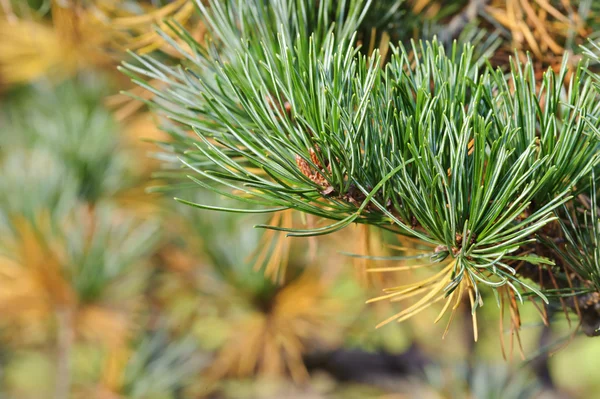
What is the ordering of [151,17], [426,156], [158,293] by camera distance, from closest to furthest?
[426,156]
[151,17]
[158,293]

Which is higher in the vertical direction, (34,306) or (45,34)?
(45,34)

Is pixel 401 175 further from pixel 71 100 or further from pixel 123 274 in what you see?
pixel 71 100

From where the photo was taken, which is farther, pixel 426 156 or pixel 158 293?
pixel 158 293

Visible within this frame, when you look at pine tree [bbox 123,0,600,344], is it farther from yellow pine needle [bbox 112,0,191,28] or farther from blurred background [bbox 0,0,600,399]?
blurred background [bbox 0,0,600,399]

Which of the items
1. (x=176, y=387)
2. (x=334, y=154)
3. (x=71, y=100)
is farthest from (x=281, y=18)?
(x=71, y=100)

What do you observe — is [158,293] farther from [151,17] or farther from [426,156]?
[426,156]

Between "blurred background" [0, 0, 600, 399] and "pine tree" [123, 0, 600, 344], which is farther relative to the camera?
"blurred background" [0, 0, 600, 399]

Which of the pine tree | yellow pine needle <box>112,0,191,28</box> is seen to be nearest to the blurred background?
yellow pine needle <box>112,0,191,28</box>

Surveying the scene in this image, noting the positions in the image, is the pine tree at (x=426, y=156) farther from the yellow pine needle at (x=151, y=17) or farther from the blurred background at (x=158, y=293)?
the blurred background at (x=158, y=293)

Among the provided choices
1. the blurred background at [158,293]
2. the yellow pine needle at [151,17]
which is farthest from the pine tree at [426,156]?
the blurred background at [158,293]

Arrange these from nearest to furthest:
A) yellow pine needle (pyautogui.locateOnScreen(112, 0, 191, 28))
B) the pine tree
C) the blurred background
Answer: the pine tree
yellow pine needle (pyautogui.locateOnScreen(112, 0, 191, 28))
the blurred background

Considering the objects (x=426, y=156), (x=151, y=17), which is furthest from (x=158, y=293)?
(x=426, y=156)
